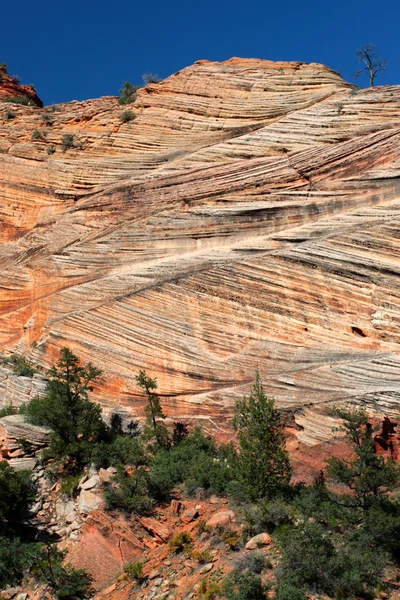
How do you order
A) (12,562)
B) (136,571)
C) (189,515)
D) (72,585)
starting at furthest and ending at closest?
(189,515) < (12,562) < (72,585) < (136,571)

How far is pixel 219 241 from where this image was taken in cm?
1931

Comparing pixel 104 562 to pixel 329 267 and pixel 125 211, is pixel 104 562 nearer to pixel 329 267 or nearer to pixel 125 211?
pixel 329 267

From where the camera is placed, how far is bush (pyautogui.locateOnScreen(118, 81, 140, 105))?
1018 inches

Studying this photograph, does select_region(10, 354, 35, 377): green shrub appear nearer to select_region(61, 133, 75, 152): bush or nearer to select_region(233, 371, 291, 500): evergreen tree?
select_region(233, 371, 291, 500): evergreen tree

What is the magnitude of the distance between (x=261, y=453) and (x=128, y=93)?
20.5 metres

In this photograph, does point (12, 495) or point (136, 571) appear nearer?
point (136, 571)

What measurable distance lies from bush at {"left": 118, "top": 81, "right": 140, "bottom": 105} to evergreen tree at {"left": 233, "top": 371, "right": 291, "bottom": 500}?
696 inches

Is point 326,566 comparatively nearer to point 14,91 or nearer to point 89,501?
point 89,501

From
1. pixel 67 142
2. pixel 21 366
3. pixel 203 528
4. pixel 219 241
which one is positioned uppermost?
pixel 67 142

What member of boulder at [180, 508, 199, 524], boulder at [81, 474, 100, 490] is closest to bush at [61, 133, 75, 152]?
boulder at [81, 474, 100, 490]

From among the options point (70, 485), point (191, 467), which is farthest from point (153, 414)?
point (70, 485)

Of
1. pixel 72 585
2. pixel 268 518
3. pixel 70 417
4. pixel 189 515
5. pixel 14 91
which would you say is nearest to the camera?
pixel 72 585

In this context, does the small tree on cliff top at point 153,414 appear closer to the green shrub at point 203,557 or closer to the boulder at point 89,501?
the boulder at point 89,501

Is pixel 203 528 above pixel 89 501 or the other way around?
the other way around
